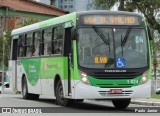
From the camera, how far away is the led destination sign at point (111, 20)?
730 inches

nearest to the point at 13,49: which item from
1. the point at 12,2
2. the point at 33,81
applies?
the point at 33,81

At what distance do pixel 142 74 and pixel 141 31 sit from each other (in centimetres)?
149

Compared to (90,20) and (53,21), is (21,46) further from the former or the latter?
(90,20)

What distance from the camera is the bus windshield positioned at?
18.1m

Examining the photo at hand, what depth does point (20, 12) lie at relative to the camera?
309 feet

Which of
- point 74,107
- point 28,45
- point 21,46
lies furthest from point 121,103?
point 21,46

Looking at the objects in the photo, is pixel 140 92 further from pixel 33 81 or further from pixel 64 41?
pixel 33 81

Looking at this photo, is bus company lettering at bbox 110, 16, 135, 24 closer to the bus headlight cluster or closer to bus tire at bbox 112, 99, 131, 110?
the bus headlight cluster

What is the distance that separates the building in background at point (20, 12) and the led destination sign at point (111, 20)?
68624 millimetres

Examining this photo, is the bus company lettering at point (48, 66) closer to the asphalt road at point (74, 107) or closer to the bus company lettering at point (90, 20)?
the asphalt road at point (74, 107)

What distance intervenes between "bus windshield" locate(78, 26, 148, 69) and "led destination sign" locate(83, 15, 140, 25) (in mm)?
226

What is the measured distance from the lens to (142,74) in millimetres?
18344

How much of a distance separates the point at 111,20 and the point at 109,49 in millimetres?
1082

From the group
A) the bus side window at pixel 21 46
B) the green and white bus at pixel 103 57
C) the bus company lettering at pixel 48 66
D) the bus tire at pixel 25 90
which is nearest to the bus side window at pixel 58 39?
the green and white bus at pixel 103 57
